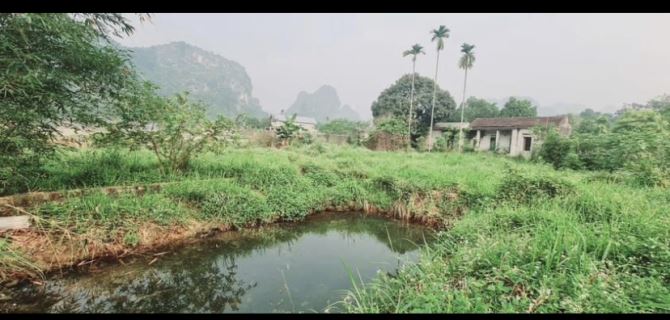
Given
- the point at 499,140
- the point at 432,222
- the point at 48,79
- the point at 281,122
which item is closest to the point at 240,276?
the point at 48,79

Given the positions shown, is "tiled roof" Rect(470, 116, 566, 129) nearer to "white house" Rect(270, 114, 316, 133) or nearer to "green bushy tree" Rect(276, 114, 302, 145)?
"white house" Rect(270, 114, 316, 133)

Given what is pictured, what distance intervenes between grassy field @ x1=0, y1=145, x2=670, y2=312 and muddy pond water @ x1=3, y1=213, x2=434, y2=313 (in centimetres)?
38

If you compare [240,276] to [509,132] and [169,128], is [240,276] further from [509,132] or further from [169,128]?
[509,132]

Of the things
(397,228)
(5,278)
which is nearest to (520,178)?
(397,228)

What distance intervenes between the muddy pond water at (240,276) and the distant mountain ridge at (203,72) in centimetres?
6970

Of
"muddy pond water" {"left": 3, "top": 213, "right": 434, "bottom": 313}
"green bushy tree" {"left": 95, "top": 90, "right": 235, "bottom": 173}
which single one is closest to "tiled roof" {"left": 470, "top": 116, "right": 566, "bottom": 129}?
"muddy pond water" {"left": 3, "top": 213, "right": 434, "bottom": 313}

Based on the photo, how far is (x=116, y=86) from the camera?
13.8ft

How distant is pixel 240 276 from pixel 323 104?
14841cm

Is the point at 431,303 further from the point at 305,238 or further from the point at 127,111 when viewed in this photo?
the point at 127,111

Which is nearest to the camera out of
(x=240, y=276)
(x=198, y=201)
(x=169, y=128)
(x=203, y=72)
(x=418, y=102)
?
(x=240, y=276)

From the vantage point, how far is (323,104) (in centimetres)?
14862

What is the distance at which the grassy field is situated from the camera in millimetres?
2039
